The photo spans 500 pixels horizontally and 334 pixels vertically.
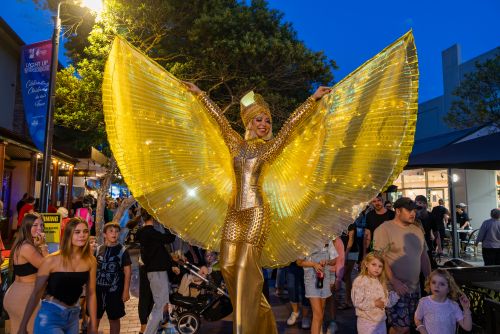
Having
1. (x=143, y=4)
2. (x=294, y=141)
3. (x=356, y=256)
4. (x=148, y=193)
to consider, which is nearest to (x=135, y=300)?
(x=356, y=256)

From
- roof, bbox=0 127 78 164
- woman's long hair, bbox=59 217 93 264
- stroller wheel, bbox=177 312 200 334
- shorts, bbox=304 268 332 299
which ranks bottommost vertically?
stroller wheel, bbox=177 312 200 334

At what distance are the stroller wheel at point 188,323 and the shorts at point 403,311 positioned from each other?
2769mm

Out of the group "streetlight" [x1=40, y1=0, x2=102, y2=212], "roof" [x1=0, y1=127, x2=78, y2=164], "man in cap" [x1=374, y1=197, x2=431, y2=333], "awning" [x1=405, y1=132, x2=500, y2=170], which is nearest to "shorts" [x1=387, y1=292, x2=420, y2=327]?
"man in cap" [x1=374, y1=197, x2=431, y2=333]

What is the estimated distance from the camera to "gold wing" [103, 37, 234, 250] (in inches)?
149

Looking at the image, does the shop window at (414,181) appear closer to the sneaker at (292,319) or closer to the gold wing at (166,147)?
the sneaker at (292,319)

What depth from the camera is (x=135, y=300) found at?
27.4 ft

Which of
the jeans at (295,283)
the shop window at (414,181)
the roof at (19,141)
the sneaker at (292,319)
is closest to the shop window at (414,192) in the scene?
the shop window at (414,181)

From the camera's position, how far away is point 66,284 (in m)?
3.48

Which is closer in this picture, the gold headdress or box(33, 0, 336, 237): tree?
the gold headdress

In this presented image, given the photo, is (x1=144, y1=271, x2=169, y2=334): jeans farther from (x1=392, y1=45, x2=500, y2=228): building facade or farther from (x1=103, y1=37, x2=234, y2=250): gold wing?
(x1=392, y1=45, x2=500, y2=228): building facade

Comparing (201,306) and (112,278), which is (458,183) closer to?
(201,306)

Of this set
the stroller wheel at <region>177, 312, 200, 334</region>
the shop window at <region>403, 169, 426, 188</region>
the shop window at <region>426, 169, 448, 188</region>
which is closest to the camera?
the stroller wheel at <region>177, 312, 200, 334</region>

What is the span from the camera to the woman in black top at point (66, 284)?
336 centimetres

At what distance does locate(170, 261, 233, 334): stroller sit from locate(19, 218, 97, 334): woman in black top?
8.47ft
